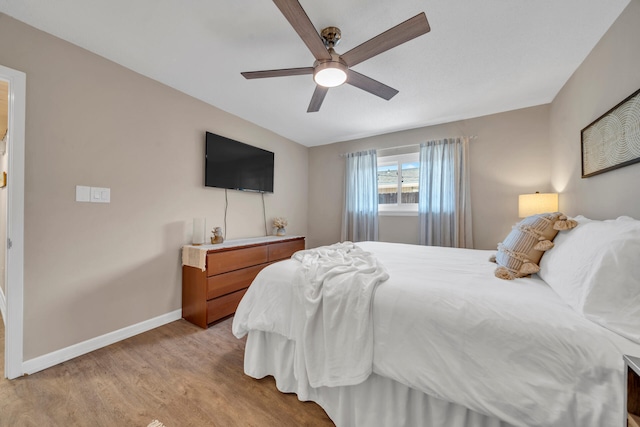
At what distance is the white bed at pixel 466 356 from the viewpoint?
2.57 feet

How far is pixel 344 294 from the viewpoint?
1.23 metres

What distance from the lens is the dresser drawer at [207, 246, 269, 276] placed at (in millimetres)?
2367

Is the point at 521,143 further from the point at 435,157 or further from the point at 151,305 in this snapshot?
the point at 151,305

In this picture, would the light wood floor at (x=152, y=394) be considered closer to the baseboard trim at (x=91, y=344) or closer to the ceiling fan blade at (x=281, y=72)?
the baseboard trim at (x=91, y=344)

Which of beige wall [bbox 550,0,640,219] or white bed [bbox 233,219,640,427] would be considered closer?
white bed [bbox 233,219,640,427]

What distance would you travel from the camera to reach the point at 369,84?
75.3 inches

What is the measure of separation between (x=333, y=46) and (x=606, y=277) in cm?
199

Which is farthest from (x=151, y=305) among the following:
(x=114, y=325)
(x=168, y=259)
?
(x=168, y=259)

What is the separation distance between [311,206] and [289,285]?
3213 millimetres

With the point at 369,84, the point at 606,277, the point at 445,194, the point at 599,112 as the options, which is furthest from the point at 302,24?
the point at 445,194

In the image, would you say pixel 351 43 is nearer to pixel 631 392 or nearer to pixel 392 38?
pixel 392 38

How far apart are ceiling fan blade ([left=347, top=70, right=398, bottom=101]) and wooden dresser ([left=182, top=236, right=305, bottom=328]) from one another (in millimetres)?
1991

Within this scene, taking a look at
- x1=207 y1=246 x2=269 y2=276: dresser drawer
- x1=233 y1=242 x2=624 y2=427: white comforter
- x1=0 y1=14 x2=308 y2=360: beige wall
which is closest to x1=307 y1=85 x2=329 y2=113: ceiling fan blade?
x1=0 y1=14 x2=308 y2=360: beige wall

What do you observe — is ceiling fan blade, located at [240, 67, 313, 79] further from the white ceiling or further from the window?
the window
